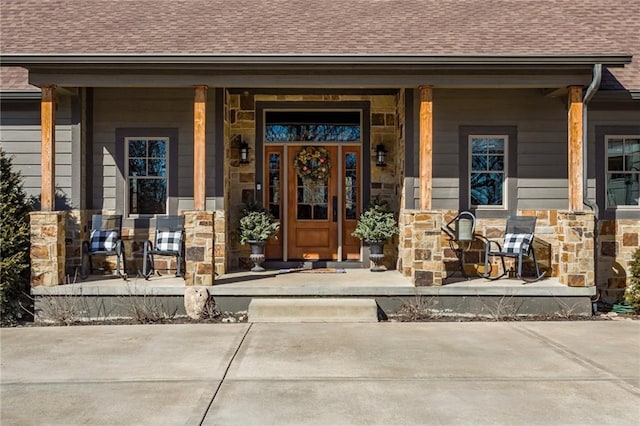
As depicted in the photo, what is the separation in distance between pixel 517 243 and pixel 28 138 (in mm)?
7196

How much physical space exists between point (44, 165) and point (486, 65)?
5785 millimetres

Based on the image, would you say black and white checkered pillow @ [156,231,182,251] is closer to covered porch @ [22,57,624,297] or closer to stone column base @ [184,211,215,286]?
covered porch @ [22,57,624,297]

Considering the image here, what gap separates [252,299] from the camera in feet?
23.2

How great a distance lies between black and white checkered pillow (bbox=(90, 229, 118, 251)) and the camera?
7910 millimetres

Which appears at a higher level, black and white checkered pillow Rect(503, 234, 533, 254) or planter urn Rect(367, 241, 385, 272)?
black and white checkered pillow Rect(503, 234, 533, 254)

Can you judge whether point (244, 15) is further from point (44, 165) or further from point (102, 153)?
point (44, 165)

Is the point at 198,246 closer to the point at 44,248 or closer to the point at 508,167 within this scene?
the point at 44,248

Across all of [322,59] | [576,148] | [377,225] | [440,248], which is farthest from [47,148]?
[576,148]

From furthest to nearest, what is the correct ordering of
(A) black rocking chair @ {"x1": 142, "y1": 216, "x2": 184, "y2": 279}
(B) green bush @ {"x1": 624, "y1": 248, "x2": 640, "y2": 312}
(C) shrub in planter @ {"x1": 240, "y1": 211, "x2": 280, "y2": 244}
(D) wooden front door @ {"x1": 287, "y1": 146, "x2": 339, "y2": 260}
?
(D) wooden front door @ {"x1": 287, "y1": 146, "x2": 339, "y2": 260}, (C) shrub in planter @ {"x1": 240, "y1": 211, "x2": 280, "y2": 244}, (A) black rocking chair @ {"x1": 142, "y1": 216, "x2": 184, "y2": 279}, (B) green bush @ {"x1": 624, "y1": 248, "x2": 640, "y2": 312}

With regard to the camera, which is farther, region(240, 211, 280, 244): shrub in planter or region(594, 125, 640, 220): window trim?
region(240, 211, 280, 244): shrub in planter

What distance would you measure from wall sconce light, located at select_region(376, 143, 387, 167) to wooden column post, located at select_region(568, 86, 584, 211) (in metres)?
2.76

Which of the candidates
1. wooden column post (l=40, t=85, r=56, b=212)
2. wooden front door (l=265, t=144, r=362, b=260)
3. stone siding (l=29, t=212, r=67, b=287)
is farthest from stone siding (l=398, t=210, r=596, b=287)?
wooden column post (l=40, t=85, r=56, b=212)

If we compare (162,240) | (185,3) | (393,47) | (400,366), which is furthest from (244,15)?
(400,366)

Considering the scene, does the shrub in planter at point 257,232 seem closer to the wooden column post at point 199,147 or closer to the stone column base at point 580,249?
the wooden column post at point 199,147
